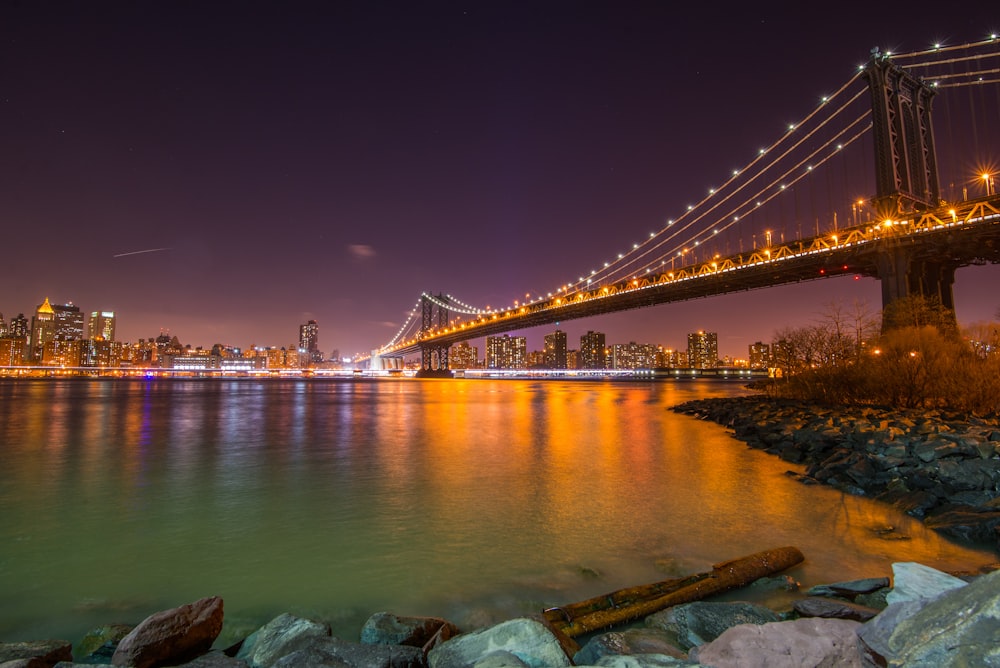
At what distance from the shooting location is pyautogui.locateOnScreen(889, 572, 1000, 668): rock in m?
1.96

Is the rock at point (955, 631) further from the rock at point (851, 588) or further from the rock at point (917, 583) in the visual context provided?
the rock at point (851, 588)

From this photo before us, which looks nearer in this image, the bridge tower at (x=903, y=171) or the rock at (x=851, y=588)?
the rock at (x=851, y=588)

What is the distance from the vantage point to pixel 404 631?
328cm

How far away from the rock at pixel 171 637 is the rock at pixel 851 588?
14.3 ft

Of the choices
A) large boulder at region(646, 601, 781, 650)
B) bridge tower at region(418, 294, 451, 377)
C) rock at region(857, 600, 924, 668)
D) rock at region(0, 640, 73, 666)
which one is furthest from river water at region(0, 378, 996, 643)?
bridge tower at region(418, 294, 451, 377)

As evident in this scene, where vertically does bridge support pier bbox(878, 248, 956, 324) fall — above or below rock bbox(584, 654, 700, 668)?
above

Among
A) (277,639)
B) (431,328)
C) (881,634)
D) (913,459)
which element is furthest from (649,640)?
(431,328)

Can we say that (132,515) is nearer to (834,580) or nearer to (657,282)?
(834,580)

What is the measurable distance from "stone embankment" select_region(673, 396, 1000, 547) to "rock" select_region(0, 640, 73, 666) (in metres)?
7.84

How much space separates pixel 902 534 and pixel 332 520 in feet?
21.9

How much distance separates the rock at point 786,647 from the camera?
2457 mm

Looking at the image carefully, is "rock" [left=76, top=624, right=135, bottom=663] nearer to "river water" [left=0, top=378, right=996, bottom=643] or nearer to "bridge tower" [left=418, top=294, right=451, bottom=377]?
"river water" [left=0, top=378, right=996, bottom=643]

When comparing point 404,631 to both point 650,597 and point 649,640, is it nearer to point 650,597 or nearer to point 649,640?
point 649,640

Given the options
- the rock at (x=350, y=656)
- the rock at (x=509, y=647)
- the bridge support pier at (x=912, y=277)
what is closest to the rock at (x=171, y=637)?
the rock at (x=350, y=656)
